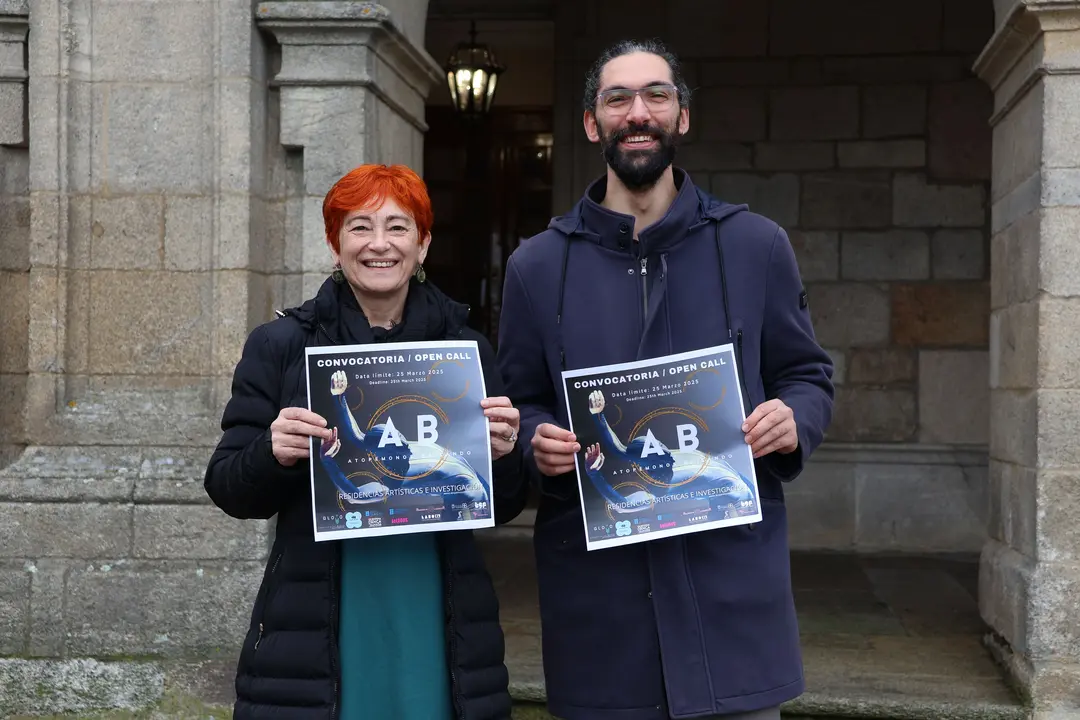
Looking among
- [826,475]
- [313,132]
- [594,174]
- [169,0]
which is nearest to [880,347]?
[826,475]

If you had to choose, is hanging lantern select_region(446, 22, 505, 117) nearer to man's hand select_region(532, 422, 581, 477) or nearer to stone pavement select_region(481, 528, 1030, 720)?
stone pavement select_region(481, 528, 1030, 720)

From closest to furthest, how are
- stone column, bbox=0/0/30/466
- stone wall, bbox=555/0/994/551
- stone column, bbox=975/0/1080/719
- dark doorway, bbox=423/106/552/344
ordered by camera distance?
1. stone column, bbox=975/0/1080/719
2. stone column, bbox=0/0/30/466
3. stone wall, bbox=555/0/994/551
4. dark doorway, bbox=423/106/552/344

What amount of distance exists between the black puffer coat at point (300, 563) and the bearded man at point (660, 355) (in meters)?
0.14

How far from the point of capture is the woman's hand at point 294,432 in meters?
2.43

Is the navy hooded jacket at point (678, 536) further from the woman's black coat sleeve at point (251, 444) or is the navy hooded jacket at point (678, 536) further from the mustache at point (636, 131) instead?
the woman's black coat sleeve at point (251, 444)

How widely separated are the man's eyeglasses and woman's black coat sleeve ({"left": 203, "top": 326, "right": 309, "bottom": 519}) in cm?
86

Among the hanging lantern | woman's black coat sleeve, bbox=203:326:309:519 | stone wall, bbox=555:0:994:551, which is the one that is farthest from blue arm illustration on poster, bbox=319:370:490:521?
the hanging lantern

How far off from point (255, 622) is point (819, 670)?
282cm

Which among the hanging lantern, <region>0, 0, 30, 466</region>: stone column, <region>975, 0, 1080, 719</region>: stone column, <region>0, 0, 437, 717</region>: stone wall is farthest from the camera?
the hanging lantern

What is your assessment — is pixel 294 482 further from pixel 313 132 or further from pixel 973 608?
pixel 973 608

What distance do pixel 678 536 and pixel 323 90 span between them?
287 cm

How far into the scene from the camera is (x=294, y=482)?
2521 millimetres

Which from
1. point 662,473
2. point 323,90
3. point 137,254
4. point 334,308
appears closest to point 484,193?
point 323,90

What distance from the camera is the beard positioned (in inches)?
101
